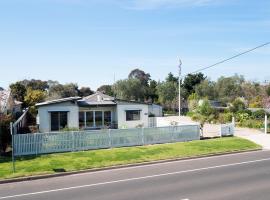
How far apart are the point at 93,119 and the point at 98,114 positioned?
0.72m

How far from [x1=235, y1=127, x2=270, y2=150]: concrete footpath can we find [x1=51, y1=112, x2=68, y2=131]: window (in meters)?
15.1

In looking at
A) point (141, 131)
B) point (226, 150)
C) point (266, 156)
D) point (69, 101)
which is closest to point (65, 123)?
point (69, 101)

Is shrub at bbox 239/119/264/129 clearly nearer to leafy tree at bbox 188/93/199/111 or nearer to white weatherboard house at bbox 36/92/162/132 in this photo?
white weatherboard house at bbox 36/92/162/132

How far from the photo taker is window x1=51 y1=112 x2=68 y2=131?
36.1 metres

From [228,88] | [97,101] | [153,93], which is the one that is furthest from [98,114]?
[228,88]

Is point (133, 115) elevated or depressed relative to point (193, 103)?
depressed

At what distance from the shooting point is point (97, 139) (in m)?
24.1

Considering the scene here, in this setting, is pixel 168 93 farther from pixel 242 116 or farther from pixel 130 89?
pixel 242 116

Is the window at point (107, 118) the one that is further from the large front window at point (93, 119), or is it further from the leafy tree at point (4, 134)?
the leafy tree at point (4, 134)

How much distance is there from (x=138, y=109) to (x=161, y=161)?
61.6 feet

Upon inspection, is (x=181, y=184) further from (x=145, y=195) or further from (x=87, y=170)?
(x=87, y=170)

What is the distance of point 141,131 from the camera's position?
2600 centimetres

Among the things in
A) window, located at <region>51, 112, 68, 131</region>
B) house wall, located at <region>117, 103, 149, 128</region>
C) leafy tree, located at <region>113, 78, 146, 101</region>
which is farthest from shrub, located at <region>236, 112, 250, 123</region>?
leafy tree, located at <region>113, 78, 146, 101</region>

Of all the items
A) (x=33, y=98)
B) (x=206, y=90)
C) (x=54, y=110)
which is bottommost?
(x=54, y=110)
